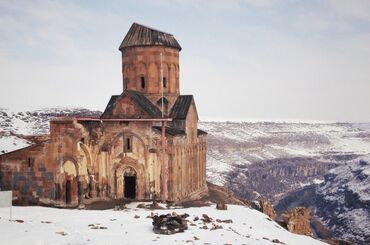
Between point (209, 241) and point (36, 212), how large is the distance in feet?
32.5

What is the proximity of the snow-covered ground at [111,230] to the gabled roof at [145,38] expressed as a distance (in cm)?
1507

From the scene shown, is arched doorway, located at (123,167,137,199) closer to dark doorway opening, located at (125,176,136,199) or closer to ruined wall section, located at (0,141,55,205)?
dark doorway opening, located at (125,176,136,199)

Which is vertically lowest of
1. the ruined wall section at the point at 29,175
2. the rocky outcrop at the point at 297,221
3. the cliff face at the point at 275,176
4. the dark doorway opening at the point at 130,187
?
the cliff face at the point at 275,176

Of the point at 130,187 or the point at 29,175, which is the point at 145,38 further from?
the point at 29,175

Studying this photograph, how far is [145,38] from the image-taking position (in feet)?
110

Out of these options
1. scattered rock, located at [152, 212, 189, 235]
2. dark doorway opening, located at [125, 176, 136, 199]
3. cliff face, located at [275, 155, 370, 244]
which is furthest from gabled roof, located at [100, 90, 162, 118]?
cliff face, located at [275, 155, 370, 244]

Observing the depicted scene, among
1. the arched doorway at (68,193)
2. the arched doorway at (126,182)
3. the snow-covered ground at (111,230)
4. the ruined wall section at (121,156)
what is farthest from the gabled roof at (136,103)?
the snow-covered ground at (111,230)

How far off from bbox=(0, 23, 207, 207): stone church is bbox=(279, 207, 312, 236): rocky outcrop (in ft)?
23.5

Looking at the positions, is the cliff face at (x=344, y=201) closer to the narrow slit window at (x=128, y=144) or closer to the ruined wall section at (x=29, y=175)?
the narrow slit window at (x=128, y=144)

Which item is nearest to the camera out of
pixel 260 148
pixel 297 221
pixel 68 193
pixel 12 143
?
pixel 68 193

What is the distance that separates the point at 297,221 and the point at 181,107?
39.5ft

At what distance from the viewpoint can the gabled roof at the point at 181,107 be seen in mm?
32375

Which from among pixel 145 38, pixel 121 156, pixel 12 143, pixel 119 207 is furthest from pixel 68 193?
pixel 145 38

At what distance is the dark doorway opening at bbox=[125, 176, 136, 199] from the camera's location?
2838cm
